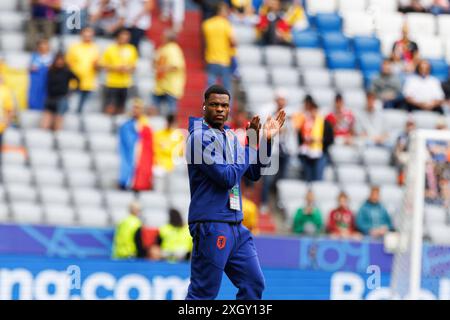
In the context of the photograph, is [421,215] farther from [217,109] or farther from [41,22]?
[41,22]

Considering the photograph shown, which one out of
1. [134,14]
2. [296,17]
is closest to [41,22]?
[134,14]

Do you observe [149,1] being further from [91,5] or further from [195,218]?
[195,218]

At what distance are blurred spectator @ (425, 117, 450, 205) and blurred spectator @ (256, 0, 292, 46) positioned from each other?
16.5 feet

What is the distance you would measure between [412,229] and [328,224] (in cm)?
A: 276

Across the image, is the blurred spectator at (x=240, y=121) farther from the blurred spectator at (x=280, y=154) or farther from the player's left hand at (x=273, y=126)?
the player's left hand at (x=273, y=126)

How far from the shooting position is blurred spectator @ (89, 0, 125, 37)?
1975 centimetres

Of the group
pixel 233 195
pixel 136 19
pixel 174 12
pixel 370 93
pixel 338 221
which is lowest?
pixel 338 221

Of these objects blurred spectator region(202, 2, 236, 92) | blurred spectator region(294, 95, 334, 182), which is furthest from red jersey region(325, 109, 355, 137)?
blurred spectator region(202, 2, 236, 92)

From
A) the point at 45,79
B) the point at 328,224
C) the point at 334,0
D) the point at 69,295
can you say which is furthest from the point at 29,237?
the point at 334,0

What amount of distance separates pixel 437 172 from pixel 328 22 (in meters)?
6.06

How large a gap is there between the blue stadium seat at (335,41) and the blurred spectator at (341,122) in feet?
6.32

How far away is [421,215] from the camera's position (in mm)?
15688

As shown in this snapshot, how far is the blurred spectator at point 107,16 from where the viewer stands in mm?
19755

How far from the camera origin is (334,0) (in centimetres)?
2242
